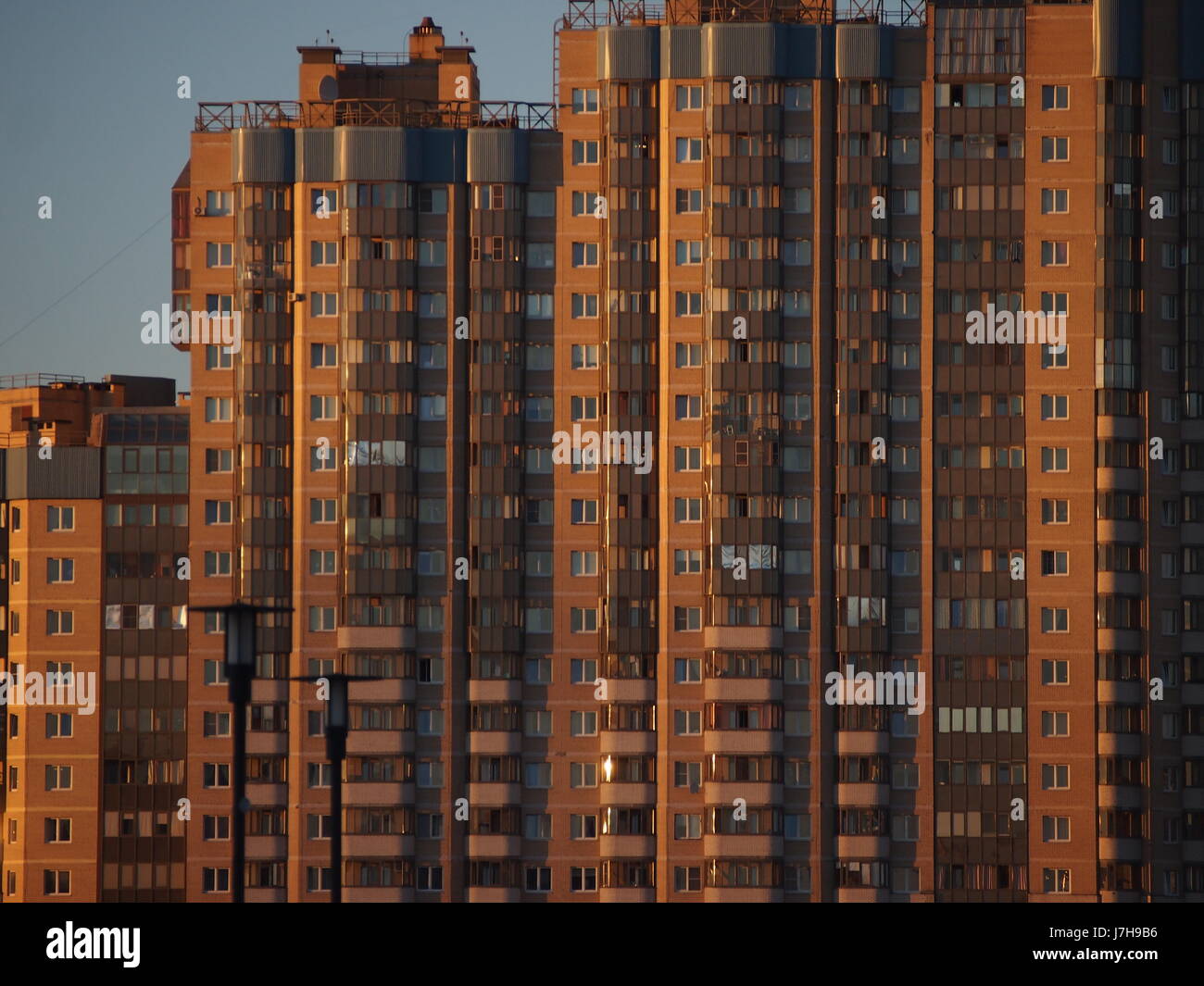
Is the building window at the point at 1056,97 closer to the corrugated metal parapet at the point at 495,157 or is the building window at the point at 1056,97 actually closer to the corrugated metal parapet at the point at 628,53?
the corrugated metal parapet at the point at 628,53

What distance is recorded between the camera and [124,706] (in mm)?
146625

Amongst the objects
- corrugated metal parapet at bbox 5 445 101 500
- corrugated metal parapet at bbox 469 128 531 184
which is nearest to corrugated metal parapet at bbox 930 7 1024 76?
corrugated metal parapet at bbox 469 128 531 184

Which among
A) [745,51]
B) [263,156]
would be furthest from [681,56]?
[263,156]

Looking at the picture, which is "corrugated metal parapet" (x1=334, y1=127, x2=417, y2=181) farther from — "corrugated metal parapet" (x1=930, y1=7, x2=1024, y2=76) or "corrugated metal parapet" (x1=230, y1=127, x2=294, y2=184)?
"corrugated metal parapet" (x1=930, y1=7, x2=1024, y2=76)

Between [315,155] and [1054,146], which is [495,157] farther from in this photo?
[1054,146]

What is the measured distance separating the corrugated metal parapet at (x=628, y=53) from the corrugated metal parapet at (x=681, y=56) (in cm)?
73

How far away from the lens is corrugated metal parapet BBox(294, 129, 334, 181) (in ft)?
478

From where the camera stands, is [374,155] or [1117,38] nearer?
[1117,38]

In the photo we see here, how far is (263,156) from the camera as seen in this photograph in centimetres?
14550

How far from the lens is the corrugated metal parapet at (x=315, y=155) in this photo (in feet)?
478

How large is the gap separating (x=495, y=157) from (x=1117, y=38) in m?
38.2

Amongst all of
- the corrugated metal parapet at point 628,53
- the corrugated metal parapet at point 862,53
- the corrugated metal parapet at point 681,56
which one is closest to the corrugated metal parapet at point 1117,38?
the corrugated metal parapet at point 862,53
